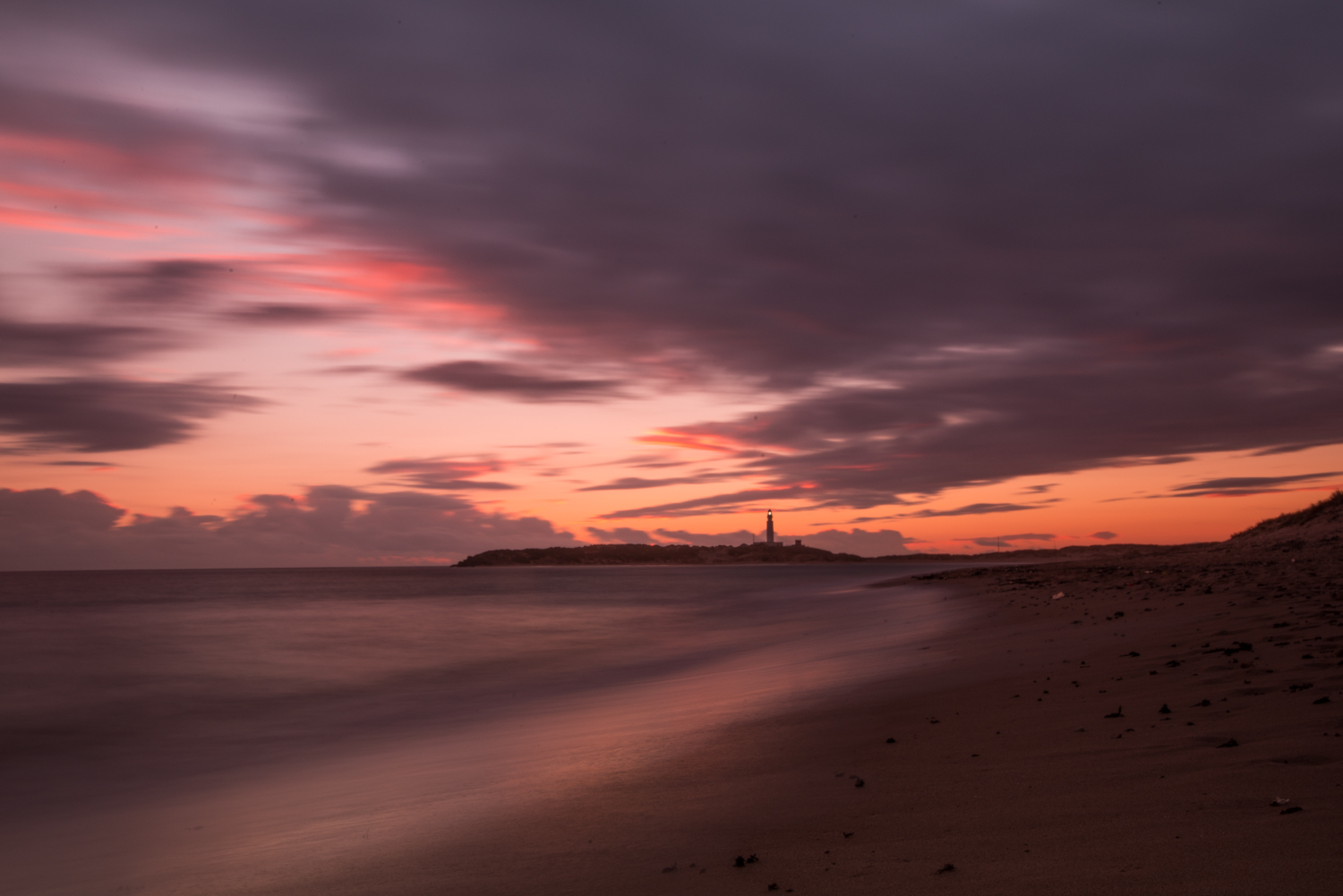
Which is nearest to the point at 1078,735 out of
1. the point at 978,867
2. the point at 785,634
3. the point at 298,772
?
the point at 978,867

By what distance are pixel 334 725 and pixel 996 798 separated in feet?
44.5

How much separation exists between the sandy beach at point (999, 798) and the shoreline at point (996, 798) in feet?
0.06

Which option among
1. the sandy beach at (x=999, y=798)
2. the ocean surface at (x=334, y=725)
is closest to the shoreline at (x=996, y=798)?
the sandy beach at (x=999, y=798)

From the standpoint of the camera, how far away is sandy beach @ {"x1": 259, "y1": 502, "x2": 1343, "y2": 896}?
384 centimetres

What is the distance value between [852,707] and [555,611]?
4116 centimetres

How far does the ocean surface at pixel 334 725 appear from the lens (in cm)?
693

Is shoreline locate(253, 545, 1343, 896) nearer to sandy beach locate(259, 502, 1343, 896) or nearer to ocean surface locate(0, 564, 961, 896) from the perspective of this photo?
sandy beach locate(259, 502, 1343, 896)

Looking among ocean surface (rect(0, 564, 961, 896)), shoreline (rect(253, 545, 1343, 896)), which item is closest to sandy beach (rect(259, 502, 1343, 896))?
shoreline (rect(253, 545, 1343, 896))

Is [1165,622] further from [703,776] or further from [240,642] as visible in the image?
[240,642]

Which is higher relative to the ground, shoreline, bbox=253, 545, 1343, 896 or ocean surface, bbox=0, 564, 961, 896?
shoreline, bbox=253, 545, 1343, 896

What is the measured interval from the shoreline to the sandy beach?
18mm

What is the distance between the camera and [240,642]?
3125 cm

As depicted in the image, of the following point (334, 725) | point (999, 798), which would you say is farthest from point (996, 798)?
point (334, 725)

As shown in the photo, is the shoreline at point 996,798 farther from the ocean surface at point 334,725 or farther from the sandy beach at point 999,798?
the ocean surface at point 334,725
